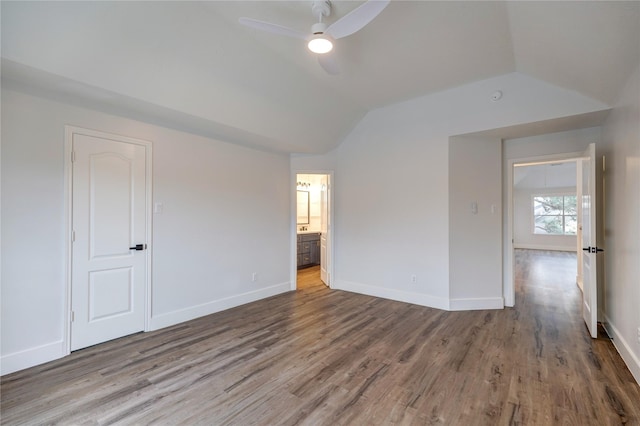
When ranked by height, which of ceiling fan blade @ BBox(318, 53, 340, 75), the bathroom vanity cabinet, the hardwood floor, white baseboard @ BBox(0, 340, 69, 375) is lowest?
the hardwood floor

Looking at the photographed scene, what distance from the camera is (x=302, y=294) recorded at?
498 centimetres

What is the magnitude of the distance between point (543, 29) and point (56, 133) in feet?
14.6

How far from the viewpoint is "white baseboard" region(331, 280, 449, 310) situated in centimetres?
427

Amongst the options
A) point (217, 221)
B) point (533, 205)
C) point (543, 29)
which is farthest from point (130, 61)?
point (533, 205)

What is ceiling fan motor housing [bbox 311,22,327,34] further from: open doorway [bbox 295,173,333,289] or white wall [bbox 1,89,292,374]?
open doorway [bbox 295,173,333,289]

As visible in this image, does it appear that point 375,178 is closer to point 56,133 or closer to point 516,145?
point 516,145

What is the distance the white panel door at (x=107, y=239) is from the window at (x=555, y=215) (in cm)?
1275

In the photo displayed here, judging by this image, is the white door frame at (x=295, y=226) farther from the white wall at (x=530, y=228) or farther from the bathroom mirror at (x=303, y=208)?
the white wall at (x=530, y=228)

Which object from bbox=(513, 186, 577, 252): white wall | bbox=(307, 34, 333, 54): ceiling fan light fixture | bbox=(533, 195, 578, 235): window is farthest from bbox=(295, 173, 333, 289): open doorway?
bbox=(533, 195, 578, 235): window

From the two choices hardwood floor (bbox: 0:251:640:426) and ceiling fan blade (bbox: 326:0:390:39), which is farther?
hardwood floor (bbox: 0:251:640:426)

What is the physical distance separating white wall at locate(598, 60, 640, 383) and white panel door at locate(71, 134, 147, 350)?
4.78 m

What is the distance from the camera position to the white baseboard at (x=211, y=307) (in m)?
3.53

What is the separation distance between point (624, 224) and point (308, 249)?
5.49 meters

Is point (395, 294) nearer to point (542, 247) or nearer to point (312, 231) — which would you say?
point (312, 231)
